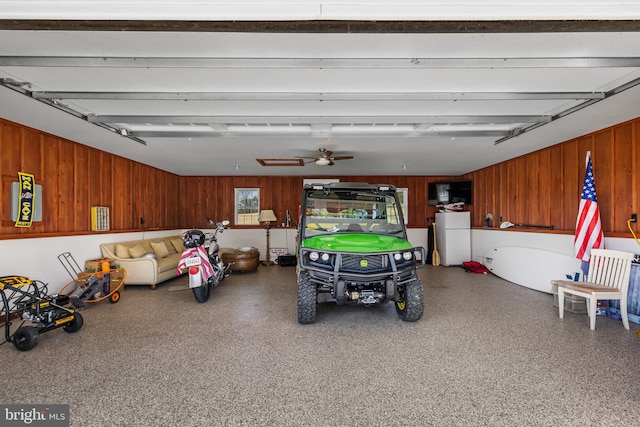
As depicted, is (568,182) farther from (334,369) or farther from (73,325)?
(73,325)

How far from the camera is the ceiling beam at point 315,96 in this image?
121 inches

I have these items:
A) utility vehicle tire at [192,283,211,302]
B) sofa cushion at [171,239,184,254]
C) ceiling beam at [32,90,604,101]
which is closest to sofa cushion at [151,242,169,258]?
sofa cushion at [171,239,184,254]

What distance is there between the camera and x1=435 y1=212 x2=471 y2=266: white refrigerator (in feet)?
26.1

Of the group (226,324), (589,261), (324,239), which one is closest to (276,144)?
(324,239)

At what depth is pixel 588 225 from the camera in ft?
13.8

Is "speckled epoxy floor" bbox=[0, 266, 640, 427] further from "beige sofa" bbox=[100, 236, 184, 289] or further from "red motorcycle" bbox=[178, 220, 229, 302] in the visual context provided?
Answer: "beige sofa" bbox=[100, 236, 184, 289]

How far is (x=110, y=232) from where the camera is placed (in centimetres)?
569

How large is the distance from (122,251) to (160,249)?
1.05 metres

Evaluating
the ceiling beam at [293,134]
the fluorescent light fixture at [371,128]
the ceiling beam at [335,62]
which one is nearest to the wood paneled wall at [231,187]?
the ceiling beam at [293,134]

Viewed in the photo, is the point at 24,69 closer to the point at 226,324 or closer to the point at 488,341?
the point at 226,324

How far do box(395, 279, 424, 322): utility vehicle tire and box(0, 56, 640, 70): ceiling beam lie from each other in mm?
2379

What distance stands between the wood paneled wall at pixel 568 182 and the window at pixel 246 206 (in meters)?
6.33
